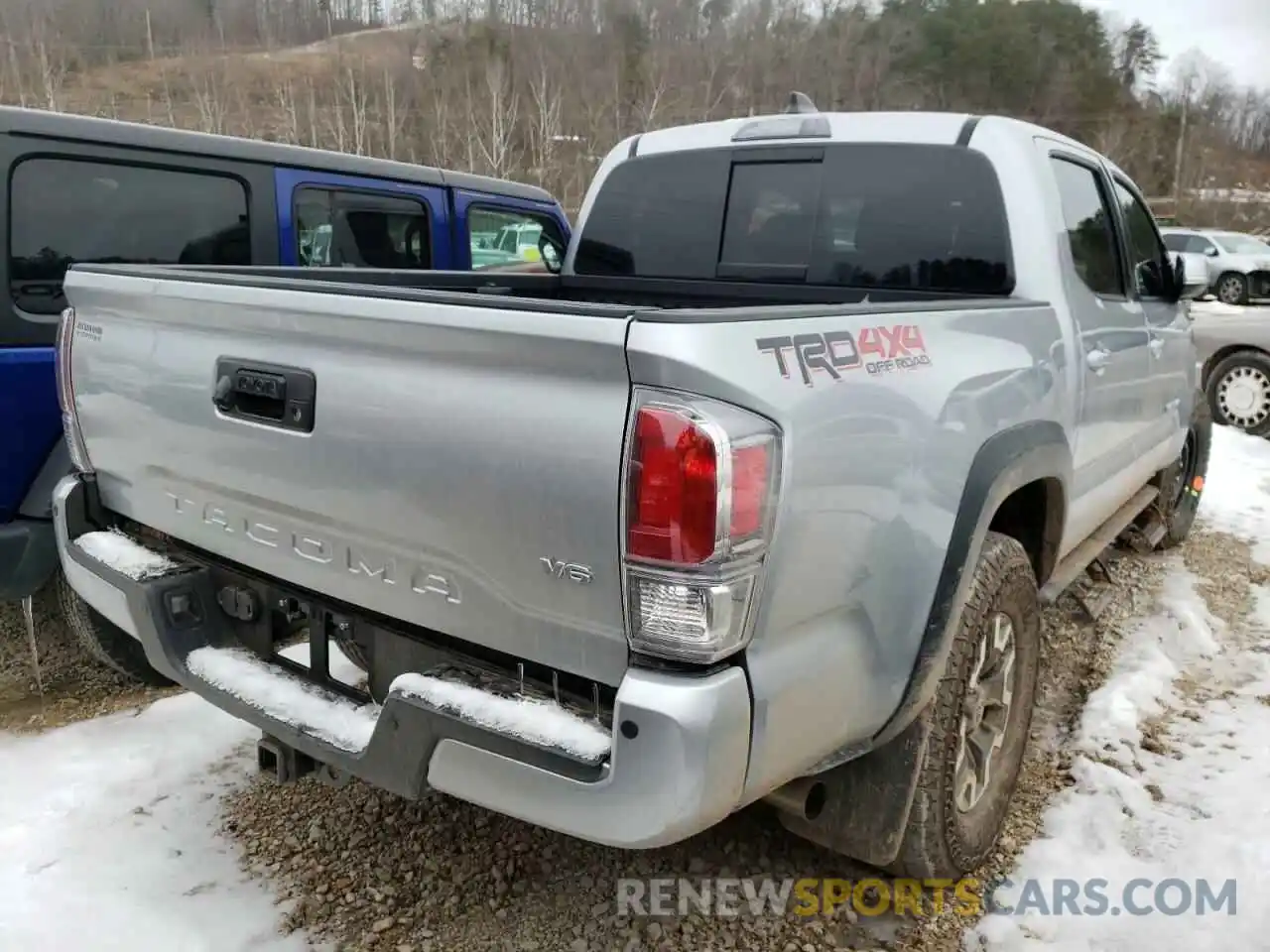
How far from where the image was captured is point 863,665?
199cm

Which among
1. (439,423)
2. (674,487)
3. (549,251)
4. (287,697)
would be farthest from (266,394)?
(549,251)

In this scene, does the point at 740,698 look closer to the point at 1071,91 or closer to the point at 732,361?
the point at 732,361

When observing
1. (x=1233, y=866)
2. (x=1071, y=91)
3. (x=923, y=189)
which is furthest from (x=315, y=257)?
(x=1071, y=91)

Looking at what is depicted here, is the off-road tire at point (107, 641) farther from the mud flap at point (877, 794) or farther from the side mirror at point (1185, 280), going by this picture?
the side mirror at point (1185, 280)

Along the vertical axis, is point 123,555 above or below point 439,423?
below

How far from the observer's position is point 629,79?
4531 cm

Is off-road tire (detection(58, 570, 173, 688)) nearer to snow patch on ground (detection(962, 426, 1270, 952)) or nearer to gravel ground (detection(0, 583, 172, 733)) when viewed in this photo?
gravel ground (detection(0, 583, 172, 733))

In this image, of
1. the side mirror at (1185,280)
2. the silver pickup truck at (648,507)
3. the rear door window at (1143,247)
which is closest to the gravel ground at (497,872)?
the silver pickup truck at (648,507)

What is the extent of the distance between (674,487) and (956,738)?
4.07 feet

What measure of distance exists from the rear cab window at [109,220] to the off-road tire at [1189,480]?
498cm

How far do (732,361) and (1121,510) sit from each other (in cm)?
340

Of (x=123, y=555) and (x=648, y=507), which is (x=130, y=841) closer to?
(x=123, y=555)

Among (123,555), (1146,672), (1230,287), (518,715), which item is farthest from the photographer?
(1230,287)

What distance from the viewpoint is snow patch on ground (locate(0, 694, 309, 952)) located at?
7.97 feet
